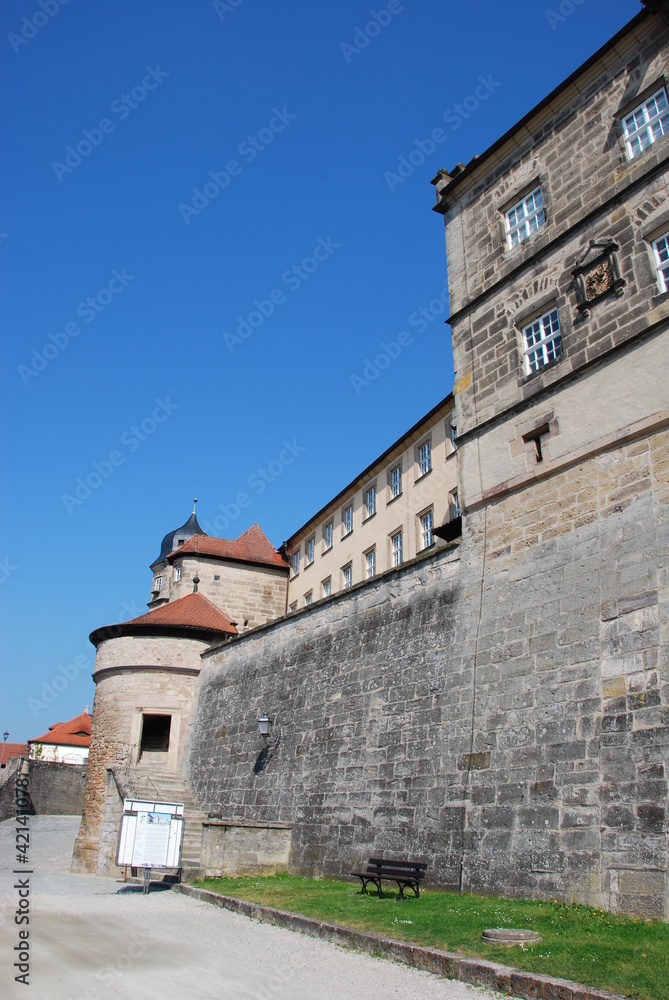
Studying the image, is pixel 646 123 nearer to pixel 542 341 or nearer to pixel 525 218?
pixel 525 218

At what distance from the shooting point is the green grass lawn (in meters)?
6.05

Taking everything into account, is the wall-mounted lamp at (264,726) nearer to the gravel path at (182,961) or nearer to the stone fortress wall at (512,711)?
the stone fortress wall at (512,711)

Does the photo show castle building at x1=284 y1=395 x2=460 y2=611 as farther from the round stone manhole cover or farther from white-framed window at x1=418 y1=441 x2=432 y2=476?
the round stone manhole cover

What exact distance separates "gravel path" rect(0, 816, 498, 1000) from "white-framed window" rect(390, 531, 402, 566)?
17.0m

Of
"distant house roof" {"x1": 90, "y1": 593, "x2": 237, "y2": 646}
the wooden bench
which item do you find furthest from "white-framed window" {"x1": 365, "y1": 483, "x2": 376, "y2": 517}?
the wooden bench

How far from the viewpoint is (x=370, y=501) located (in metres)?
30.9

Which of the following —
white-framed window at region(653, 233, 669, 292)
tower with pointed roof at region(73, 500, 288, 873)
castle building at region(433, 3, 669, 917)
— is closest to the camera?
castle building at region(433, 3, 669, 917)

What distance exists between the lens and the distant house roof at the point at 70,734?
5375 cm

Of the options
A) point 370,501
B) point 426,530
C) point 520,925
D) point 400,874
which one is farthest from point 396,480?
point 520,925

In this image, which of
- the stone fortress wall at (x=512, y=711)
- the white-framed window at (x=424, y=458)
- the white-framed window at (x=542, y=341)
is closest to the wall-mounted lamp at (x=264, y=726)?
the stone fortress wall at (x=512, y=711)

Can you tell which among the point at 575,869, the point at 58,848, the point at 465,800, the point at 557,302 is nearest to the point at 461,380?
the point at 557,302

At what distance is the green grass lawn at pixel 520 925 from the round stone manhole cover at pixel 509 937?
0.09 meters

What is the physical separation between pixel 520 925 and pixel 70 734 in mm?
53161

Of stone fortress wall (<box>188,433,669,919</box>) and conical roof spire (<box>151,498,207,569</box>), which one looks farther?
conical roof spire (<box>151,498,207,569</box>)
